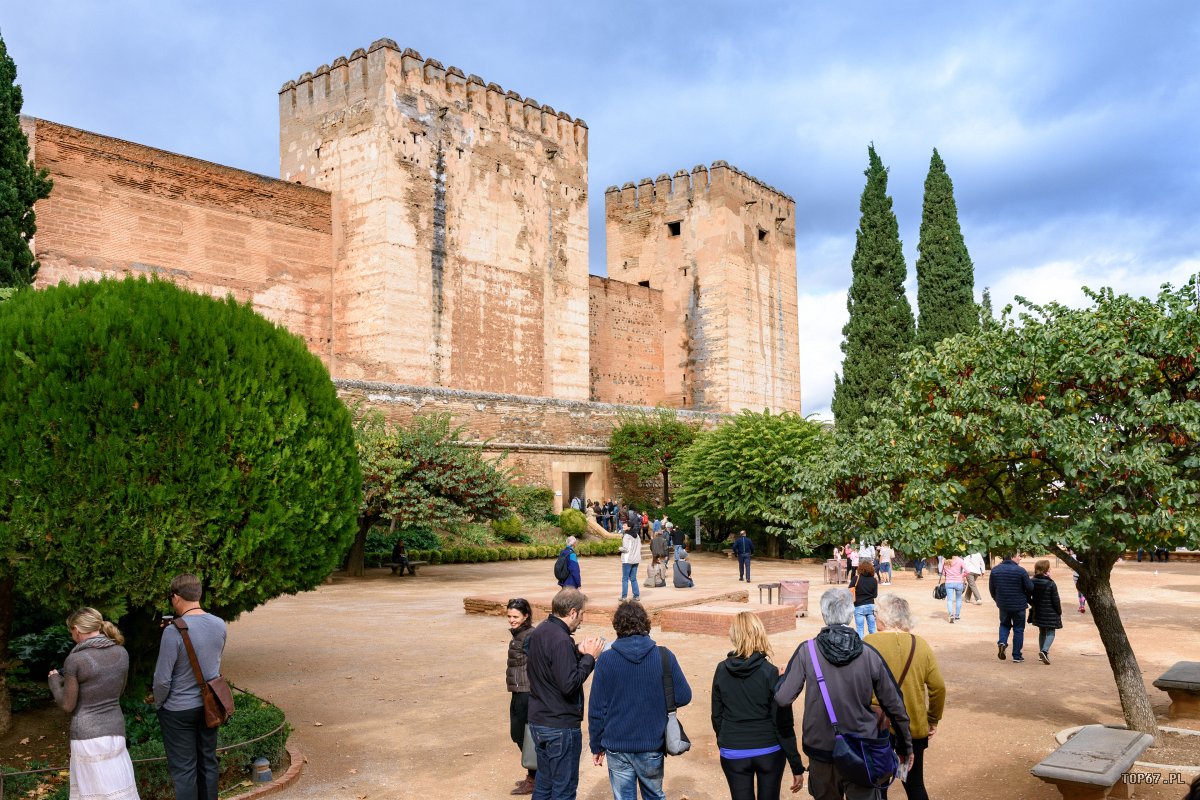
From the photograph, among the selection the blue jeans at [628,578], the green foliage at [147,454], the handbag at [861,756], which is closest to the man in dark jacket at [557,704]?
the handbag at [861,756]

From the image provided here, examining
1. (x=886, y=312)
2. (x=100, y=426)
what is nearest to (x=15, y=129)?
(x=100, y=426)

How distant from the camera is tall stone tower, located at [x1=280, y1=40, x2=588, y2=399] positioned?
86.5 ft

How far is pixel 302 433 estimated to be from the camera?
666cm

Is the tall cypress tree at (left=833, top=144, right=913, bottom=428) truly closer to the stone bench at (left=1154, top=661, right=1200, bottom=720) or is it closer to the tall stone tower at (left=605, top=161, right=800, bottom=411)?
the tall stone tower at (left=605, top=161, right=800, bottom=411)

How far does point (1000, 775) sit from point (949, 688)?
109 inches

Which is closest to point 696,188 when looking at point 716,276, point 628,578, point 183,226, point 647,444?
point 716,276

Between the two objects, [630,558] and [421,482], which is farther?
[421,482]

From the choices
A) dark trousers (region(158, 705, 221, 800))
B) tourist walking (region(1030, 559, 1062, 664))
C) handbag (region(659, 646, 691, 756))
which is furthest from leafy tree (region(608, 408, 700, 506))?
handbag (region(659, 646, 691, 756))

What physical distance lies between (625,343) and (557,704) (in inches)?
1267

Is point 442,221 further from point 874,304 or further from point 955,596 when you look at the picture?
point 955,596

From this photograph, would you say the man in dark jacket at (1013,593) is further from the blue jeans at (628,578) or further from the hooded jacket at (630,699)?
the hooded jacket at (630,699)

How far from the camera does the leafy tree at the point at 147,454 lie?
580 centimetres

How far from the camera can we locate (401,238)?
26.5 metres

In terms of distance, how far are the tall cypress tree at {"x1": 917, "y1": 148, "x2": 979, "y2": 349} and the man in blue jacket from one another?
77.4 ft
